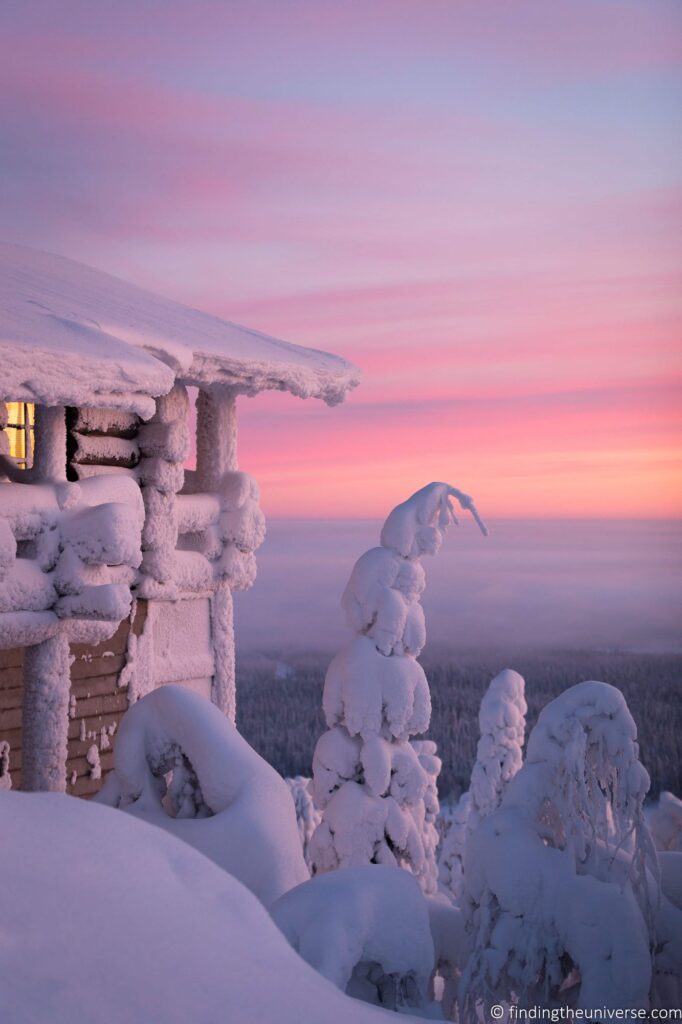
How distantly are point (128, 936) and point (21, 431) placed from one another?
403 inches

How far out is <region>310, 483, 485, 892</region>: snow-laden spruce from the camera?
497 inches

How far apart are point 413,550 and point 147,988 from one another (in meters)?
9.23

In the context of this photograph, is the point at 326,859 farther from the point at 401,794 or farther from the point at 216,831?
the point at 216,831

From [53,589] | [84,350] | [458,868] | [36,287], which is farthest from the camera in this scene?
[458,868]

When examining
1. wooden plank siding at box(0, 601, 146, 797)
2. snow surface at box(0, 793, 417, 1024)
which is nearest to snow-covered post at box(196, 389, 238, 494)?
wooden plank siding at box(0, 601, 146, 797)

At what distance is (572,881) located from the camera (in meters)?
7.17

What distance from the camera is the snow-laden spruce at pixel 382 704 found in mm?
12633

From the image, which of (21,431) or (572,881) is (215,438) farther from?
(572,881)

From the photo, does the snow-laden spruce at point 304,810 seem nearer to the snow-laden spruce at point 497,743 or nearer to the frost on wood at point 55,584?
the snow-laden spruce at point 497,743

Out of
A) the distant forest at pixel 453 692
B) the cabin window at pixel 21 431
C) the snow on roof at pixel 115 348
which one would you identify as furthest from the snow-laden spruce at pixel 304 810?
the distant forest at pixel 453 692

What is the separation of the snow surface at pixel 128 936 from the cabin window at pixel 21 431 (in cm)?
791

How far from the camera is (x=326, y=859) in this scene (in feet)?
43.0

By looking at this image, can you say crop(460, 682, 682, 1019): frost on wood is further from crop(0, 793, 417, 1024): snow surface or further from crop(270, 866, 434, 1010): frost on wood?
crop(0, 793, 417, 1024): snow surface

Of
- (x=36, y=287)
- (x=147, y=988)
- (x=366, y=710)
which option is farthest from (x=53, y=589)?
(x=147, y=988)
